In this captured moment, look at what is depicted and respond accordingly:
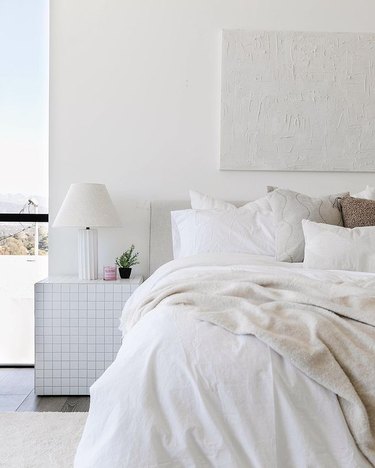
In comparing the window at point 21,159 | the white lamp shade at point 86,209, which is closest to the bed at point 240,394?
the white lamp shade at point 86,209

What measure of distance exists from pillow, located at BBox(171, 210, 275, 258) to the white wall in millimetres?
478

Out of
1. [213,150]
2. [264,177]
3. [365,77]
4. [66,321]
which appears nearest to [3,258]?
[66,321]

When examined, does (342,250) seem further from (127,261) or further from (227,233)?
(127,261)

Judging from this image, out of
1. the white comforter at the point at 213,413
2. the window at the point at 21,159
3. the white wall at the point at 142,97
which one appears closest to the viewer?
the white comforter at the point at 213,413

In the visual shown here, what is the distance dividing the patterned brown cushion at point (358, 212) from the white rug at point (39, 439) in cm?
168

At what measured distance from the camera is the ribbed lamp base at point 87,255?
3379 mm

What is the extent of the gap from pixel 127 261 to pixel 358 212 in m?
1.40

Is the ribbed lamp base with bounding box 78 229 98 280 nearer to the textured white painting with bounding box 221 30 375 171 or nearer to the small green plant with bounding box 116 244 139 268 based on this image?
the small green plant with bounding box 116 244 139 268

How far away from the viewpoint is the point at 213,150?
3.70 m

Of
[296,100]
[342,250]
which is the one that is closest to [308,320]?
[342,250]

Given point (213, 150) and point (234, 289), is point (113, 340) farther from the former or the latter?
point (234, 289)

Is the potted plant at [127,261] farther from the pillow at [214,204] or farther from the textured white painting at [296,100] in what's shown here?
the textured white painting at [296,100]

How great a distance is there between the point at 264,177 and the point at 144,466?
2.69 meters

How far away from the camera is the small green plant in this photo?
11.6 feet
